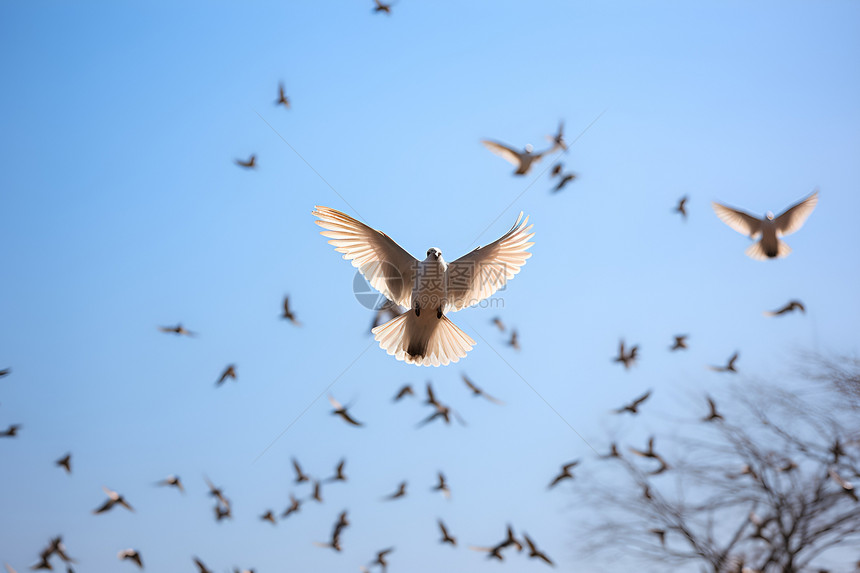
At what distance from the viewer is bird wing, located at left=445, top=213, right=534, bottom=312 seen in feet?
34.8

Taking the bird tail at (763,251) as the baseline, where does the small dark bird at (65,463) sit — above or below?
below

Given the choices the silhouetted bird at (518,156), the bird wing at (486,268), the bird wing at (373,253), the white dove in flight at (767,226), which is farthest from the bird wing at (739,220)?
the bird wing at (373,253)

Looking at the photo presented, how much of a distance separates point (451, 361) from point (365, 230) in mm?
2800

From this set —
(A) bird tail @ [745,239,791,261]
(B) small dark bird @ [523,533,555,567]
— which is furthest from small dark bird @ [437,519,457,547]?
(A) bird tail @ [745,239,791,261]

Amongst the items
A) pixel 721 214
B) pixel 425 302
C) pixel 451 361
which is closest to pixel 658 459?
pixel 721 214

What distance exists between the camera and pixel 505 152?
49.5 feet

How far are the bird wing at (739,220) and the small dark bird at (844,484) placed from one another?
204 inches

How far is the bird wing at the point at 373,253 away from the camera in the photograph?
34.0 ft

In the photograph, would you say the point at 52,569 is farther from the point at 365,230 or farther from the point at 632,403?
the point at 632,403

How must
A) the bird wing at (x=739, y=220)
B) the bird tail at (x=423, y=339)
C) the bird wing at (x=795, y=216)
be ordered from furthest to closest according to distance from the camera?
1. the bird wing at (x=739, y=220)
2. the bird wing at (x=795, y=216)
3. the bird tail at (x=423, y=339)

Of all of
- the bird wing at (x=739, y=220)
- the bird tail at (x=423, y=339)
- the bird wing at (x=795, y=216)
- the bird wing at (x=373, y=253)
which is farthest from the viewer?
the bird wing at (x=739, y=220)

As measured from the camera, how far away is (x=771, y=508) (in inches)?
536

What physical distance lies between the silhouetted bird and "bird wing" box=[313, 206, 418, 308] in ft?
16.7

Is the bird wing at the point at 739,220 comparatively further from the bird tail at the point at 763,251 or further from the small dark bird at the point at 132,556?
the small dark bird at the point at 132,556
